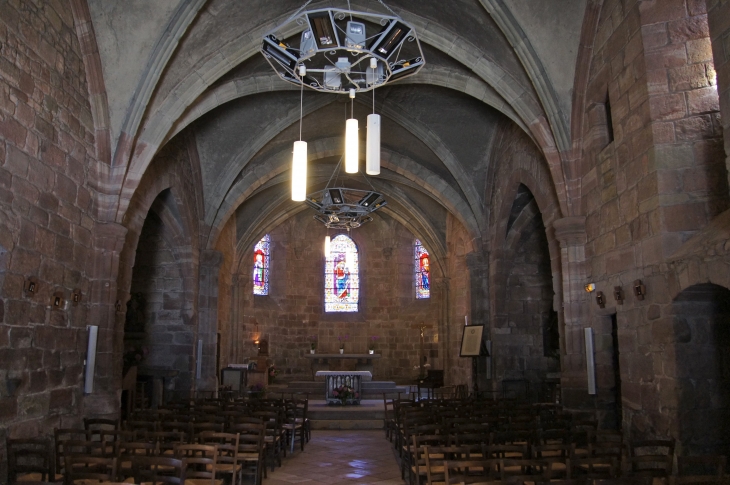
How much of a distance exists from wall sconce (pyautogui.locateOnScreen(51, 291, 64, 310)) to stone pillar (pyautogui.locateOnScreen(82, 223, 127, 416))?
948 millimetres

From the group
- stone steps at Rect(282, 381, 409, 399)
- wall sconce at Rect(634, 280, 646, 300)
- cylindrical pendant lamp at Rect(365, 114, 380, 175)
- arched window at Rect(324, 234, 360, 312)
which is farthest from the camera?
arched window at Rect(324, 234, 360, 312)

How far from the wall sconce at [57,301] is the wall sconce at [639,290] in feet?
24.4

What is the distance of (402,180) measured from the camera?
18656 mm

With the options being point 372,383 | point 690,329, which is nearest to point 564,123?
point 690,329

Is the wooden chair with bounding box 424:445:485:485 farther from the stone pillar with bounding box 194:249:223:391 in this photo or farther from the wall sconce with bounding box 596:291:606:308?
the stone pillar with bounding box 194:249:223:391

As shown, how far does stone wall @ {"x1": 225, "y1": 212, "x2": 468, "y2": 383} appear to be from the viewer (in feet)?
78.9

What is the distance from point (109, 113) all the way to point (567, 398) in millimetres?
8402

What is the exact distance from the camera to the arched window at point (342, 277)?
25.4 metres

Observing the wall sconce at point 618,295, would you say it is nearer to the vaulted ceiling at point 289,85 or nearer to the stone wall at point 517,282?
the vaulted ceiling at point 289,85

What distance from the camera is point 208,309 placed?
16.7m

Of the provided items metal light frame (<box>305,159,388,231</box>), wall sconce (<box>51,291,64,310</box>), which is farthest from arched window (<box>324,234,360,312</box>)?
wall sconce (<box>51,291,64,310</box>)

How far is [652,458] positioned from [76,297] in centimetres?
772

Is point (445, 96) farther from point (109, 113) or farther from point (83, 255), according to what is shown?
point (83, 255)

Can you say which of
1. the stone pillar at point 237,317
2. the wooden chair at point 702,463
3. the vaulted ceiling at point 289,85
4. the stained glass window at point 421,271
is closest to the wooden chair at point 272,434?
the vaulted ceiling at point 289,85
